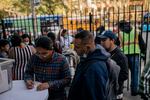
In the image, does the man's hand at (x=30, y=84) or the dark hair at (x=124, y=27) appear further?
the dark hair at (x=124, y=27)

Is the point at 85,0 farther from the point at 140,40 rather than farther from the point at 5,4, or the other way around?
the point at 140,40

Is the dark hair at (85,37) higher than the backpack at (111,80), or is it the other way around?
the dark hair at (85,37)

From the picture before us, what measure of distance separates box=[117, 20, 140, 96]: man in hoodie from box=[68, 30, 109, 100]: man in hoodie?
3.61m

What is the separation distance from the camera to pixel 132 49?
20.8 feet

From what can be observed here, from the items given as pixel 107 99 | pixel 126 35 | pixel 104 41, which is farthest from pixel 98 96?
pixel 126 35

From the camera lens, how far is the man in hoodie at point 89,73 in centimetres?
238

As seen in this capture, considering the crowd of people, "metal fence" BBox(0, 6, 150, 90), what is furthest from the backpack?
"metal fence" BBox(0, 6, 150, 90)

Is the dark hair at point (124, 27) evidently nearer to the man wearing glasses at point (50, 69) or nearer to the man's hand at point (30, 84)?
the man wearing glasses at point (50, 69)

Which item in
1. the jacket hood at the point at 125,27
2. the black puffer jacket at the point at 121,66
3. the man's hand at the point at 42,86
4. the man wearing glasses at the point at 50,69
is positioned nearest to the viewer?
the man's hand at the point at 42,86

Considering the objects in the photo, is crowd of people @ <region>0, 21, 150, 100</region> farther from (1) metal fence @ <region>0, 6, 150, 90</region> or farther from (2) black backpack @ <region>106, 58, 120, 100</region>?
(1) metal fence @ <region>0, 6, 150, 90</region>

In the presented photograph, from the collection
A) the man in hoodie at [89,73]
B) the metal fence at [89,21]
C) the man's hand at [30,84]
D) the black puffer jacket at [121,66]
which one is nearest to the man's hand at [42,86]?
the man's hand at [30,84]

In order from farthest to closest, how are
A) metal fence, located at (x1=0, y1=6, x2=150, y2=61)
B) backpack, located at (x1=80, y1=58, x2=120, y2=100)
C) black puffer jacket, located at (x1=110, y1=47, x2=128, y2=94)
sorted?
metal fence, located at (x1=0, y1=6, x2=150, y2=61) → black puffer jacket, located at (x1=110, y1=47, x2=128, y2=94) → backpack, located at (x1=80, y1=58, x2=120, y2=100)

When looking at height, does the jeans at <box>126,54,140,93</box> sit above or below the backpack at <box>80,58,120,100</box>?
below

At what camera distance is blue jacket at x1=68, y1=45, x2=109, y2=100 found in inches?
93.8
